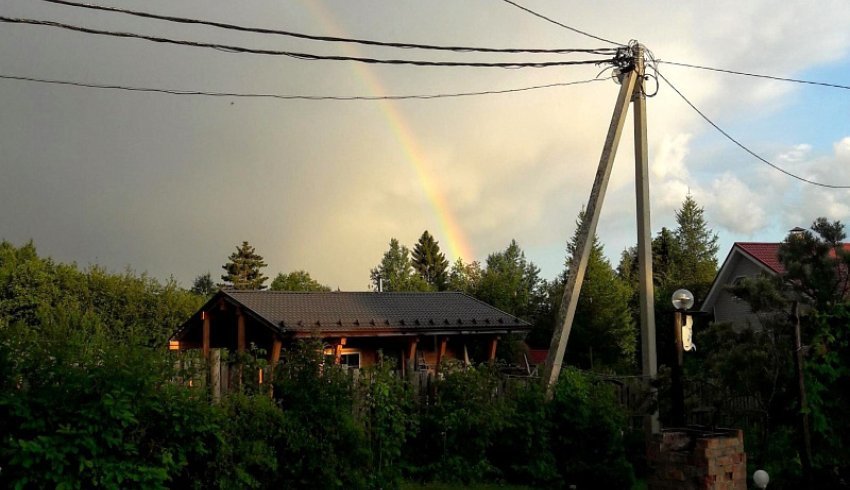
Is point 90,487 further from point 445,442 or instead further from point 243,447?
point 445,442

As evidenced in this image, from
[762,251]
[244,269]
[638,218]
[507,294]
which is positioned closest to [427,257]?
[244,269]

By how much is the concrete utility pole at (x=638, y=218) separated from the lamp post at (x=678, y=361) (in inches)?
175

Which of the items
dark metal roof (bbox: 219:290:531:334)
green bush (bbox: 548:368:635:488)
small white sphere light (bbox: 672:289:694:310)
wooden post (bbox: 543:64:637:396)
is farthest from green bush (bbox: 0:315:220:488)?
dark metal roof (bbox: 219:290:531:334)

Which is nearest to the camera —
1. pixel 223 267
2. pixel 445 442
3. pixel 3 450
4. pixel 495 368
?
pixel 3 450

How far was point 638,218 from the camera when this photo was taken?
48.6ft

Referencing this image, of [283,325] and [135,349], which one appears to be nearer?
[135,349]

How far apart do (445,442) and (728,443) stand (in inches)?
172

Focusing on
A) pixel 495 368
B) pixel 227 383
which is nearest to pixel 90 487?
pixel 227 383

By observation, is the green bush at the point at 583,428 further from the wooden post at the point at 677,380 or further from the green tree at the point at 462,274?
the green tree at the point at 462,274

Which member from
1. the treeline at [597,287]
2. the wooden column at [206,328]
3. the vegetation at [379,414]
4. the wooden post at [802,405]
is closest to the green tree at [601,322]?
the treeline at [597,287]

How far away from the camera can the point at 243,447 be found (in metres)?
8.38

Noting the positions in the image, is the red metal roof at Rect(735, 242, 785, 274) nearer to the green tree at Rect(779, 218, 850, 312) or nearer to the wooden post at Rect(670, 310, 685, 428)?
the green tree at Rect(779, 218, 850, 312)

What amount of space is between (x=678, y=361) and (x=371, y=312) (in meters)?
15.2

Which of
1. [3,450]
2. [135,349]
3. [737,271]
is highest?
[737,271]
